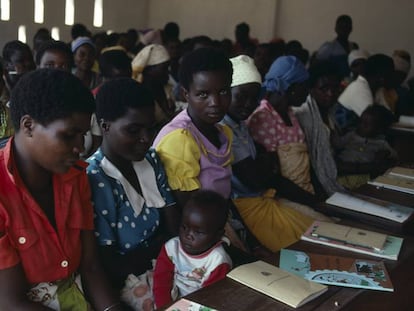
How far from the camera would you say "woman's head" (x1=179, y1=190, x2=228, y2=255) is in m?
1.76

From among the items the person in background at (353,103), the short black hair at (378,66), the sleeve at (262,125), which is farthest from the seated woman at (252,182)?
the short black hair at (378,66)

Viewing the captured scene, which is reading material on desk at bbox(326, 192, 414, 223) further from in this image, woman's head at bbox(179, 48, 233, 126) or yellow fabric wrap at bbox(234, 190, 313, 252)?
woman's head at bbox(179, 48, 233, 126)

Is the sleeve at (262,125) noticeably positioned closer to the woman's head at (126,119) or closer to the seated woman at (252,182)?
the seated woman at (252,182)

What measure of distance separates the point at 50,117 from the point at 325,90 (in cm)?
231

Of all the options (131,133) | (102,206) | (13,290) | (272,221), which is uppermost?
(131,133)

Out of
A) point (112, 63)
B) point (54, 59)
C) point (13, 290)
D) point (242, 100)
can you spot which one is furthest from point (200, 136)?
point (112, 63)

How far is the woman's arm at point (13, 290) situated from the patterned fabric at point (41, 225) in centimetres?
2

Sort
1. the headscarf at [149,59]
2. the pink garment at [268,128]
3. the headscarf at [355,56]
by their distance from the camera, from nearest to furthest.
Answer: the pink garment at [268,128] → the headscarf at [149,59] → the headscarf at [355,56]

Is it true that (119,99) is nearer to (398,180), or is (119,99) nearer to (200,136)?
(200,136)

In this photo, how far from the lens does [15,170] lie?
140cm

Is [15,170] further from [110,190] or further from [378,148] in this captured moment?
[378,148]

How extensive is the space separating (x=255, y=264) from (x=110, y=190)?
1.71 feet

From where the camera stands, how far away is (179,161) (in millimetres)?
2035

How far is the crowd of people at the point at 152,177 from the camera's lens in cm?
140
